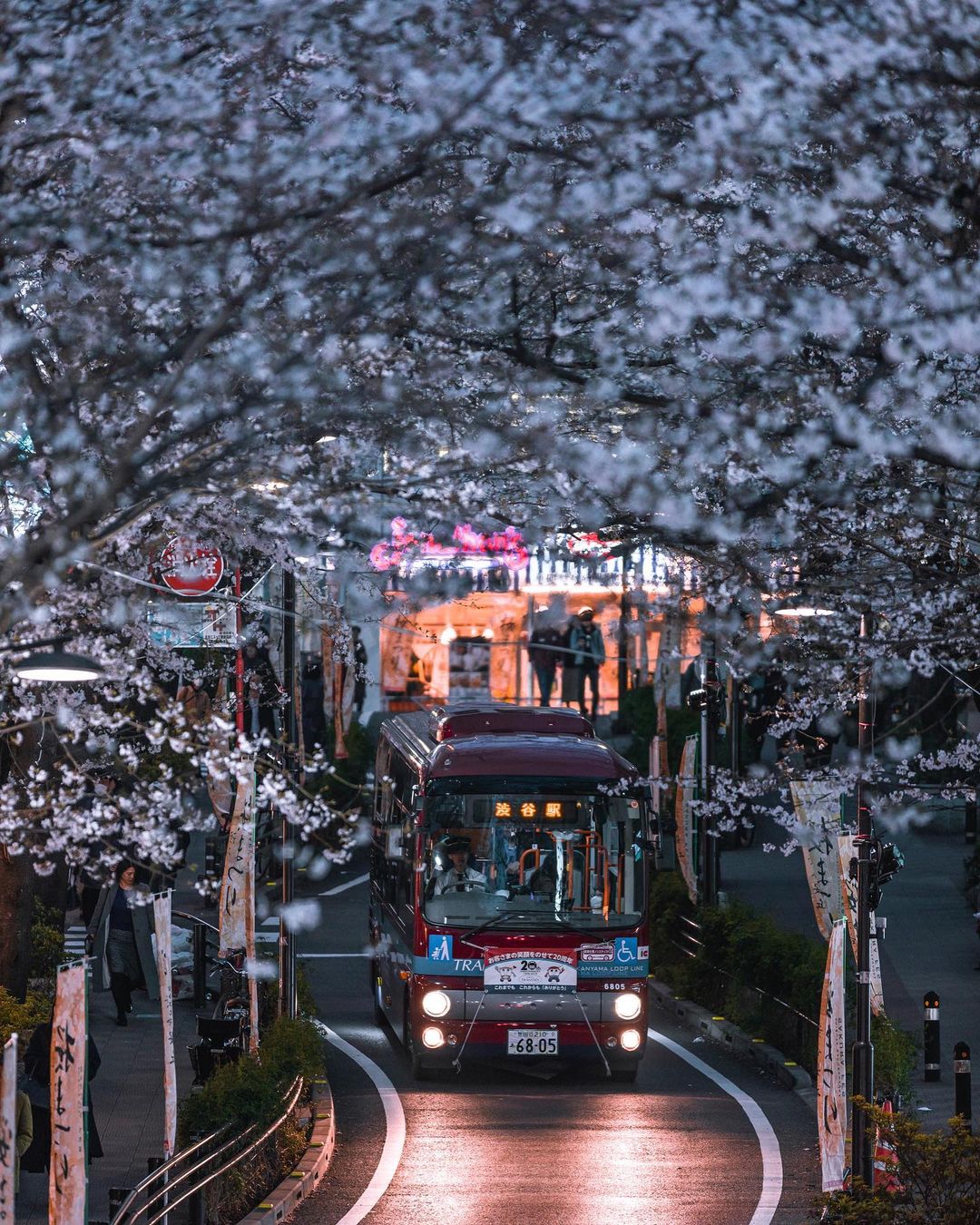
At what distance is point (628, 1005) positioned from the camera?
57.7 ft

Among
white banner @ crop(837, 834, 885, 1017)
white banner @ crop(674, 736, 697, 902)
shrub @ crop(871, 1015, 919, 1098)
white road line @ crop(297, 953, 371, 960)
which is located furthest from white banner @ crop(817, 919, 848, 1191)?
white road line @ crop(297, 953, 371, 960)

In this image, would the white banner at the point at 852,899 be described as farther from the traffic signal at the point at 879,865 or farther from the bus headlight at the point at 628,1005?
the bus headlight at the point at 628,1005

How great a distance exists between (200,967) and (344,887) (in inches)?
386

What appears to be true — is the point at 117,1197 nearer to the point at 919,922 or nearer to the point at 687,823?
the point at 687,823

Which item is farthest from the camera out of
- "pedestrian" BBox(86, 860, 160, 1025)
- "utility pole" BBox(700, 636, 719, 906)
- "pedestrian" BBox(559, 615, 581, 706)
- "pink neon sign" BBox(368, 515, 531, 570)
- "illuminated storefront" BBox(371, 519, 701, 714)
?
"illuminated storefront" BBox(371, 519, 701, 714)

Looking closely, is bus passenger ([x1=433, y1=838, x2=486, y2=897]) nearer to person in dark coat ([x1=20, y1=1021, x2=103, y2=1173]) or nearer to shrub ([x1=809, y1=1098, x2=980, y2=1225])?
person in dark coat ([x1=20, y1=1021, x2=103, y2=1173])

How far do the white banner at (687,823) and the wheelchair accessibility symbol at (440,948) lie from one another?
720 centimetres

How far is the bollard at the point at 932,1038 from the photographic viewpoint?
A: 17.6 m

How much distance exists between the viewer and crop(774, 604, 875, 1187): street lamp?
13.2m

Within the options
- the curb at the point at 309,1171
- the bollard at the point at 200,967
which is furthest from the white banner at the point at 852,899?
the bollard at the point at 200,967

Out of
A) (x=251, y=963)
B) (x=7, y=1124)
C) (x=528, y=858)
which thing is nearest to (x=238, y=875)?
(x=251, y=963)

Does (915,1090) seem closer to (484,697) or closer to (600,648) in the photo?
(600,648)

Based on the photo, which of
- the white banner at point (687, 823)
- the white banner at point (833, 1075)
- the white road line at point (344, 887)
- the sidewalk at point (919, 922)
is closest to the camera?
the white banner at point (833, 1075)

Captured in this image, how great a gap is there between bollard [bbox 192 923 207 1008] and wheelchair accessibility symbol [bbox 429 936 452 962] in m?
5.14
